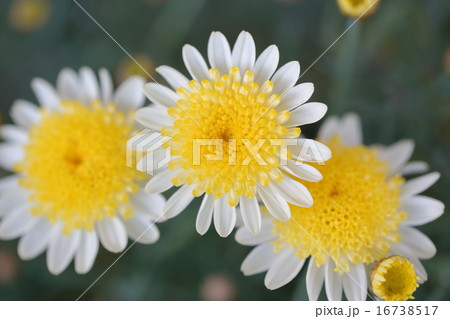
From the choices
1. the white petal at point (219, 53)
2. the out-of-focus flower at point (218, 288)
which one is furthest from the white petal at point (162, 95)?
the out-of-focus flower at point (218, 288)

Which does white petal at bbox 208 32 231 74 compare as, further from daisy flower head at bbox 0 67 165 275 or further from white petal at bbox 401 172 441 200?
white petal at bbox 401 172 441 200

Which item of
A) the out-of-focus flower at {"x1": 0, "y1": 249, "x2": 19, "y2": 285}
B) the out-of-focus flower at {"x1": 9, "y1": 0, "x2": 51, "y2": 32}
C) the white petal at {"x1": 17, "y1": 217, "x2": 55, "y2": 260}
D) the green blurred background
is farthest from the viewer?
the out-of-focus flower at {"x1": 9, "y1": 0, "x2": 51, "y2": 32}

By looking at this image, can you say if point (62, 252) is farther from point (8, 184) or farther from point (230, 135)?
point (230, 135)

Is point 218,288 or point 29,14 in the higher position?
point 29,14

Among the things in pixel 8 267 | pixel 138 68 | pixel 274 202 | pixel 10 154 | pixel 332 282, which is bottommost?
pixel 8 267

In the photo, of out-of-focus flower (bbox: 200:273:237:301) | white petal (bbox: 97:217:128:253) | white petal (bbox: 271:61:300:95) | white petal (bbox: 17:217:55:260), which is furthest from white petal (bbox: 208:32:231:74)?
out-of-focus flower (bbox: 200:273:237:301)

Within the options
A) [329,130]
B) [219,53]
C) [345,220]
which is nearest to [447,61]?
[329,130]
